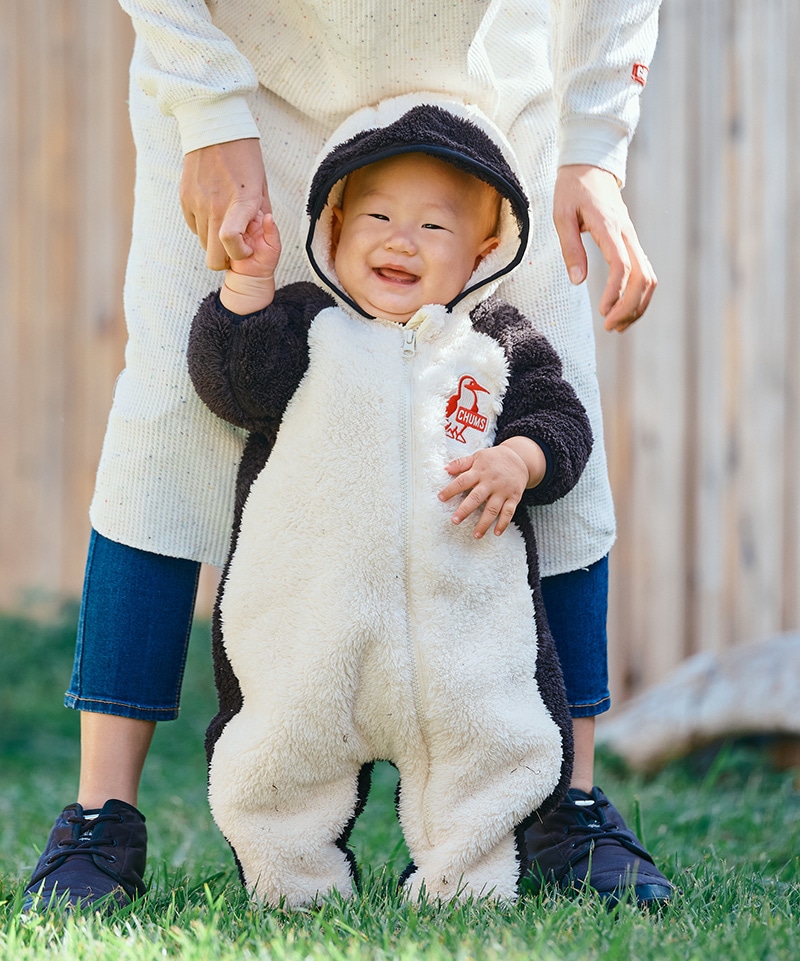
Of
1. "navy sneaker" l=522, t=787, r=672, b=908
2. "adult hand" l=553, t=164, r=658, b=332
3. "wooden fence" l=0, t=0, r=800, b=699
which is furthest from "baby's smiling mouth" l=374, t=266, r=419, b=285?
"wooden fence" l=0, t=0, r=800, b=699

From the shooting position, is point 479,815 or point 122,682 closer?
point 479,815

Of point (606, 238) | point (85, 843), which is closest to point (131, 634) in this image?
point (85, 843)

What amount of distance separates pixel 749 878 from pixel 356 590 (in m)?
0.83

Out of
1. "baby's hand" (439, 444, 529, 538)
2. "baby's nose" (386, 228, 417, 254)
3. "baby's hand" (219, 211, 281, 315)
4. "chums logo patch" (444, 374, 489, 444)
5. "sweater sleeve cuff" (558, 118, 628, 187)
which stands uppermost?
"sweater sleeve cuff" (558, 118, 628, 187)

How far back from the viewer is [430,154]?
1.93m

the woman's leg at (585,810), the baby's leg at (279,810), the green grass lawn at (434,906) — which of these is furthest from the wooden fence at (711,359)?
the baby's leg at (279,810)

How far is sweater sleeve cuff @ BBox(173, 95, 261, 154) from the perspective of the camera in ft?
6.13

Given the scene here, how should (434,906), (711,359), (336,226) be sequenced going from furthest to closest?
1. (711,359)
2. (336,226)
3. (434,906)

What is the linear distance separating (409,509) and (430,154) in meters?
0.56

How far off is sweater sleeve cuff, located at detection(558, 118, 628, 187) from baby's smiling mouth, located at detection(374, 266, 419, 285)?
30 cm

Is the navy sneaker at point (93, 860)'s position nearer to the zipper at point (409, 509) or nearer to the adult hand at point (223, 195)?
the zipper at point (409, 509)

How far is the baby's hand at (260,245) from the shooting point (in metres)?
1.82

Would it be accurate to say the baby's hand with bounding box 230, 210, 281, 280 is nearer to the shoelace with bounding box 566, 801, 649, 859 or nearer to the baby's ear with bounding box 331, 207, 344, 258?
the baby's ear with bounding box 331, 207, 344, 258

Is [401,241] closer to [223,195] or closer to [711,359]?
[223,195]
